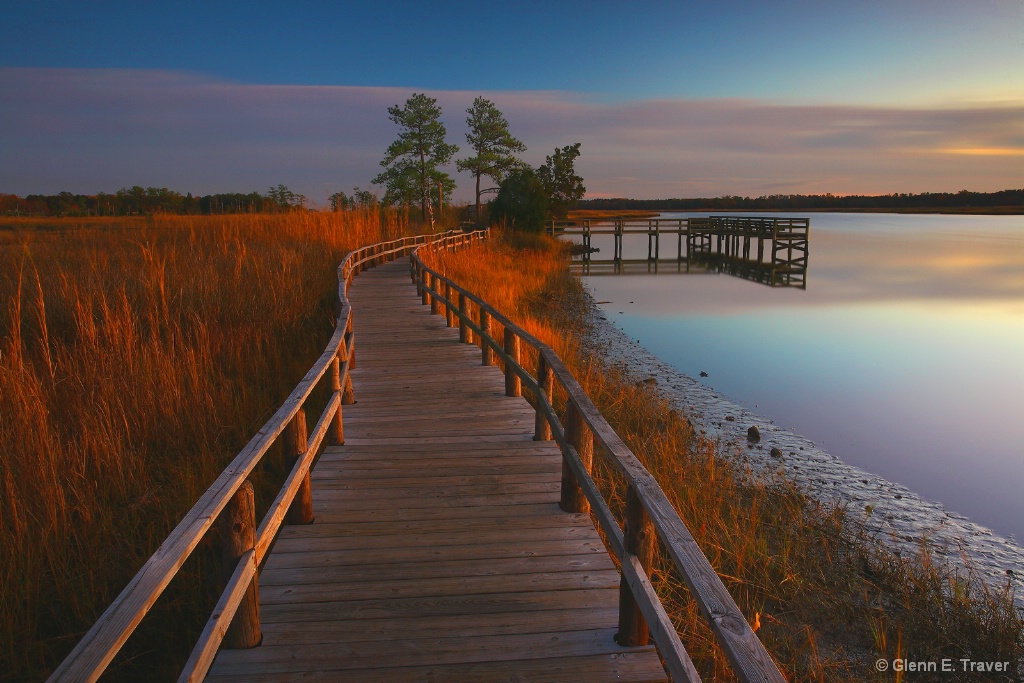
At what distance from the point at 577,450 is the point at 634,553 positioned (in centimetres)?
140

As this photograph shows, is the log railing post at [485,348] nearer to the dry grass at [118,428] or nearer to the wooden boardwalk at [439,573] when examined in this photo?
the dry grass at [118,428]

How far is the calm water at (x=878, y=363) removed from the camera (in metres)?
9.73

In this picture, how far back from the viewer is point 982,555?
6.50 meters

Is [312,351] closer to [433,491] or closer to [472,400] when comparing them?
[472,400]

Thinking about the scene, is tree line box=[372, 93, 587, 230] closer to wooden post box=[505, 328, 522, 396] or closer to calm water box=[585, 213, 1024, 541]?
calm water box=[585, 213, 1024, 541]

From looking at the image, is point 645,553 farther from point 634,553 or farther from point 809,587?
point 809,587

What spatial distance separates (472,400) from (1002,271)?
156ft

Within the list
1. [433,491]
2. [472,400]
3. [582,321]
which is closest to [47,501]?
[433,491]

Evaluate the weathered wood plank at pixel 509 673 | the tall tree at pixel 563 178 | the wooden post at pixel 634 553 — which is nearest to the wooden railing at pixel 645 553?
the wooden post at pixel 634 553

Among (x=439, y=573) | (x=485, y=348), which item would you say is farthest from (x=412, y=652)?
(x=485, y=348)

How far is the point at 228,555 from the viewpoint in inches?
110

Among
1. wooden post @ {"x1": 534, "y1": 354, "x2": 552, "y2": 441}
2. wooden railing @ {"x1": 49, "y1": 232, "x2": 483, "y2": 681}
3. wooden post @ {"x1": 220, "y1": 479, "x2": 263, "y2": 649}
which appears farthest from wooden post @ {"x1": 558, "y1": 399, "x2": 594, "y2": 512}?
wooden post @ {"x1": 220, "y1": 479, "x2": 263, "y2": 649}

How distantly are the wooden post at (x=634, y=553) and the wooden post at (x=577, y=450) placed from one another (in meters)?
1.17

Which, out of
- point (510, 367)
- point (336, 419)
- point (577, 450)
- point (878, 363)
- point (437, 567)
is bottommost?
point (878, 363)
